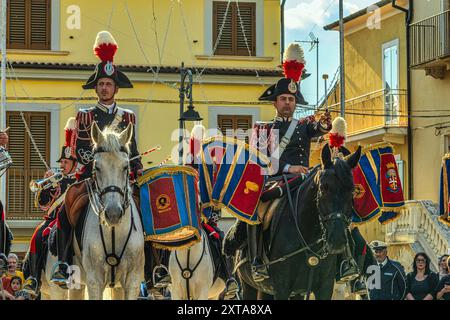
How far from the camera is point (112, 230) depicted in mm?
14312

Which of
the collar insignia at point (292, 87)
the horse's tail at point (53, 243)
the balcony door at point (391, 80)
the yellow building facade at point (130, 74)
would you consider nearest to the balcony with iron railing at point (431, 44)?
the balcony door at point (391, 80)

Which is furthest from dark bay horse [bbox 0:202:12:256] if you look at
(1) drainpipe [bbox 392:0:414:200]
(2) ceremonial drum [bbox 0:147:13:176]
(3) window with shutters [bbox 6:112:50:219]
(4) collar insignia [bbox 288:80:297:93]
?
(1) drainpipe [bbox 392:0:414:200]

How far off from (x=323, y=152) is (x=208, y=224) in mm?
5124

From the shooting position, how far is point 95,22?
35.0 metres

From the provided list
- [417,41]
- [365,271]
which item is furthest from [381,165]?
[417,41]

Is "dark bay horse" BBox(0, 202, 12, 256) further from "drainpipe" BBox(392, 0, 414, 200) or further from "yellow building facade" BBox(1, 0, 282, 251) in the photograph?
"drainpipe" BBox(392, 0, 414, 200)

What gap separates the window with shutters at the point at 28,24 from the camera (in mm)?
35375

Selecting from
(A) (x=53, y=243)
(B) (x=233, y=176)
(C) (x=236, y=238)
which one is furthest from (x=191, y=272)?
(B) (x=233, y=176)

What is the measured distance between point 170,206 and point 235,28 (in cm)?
2157

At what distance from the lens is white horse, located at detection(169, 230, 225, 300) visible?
59.4 feet

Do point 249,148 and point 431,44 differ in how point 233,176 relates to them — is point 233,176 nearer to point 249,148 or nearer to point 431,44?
point 249,148

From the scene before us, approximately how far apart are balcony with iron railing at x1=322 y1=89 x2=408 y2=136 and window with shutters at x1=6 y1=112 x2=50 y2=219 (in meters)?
9.19
